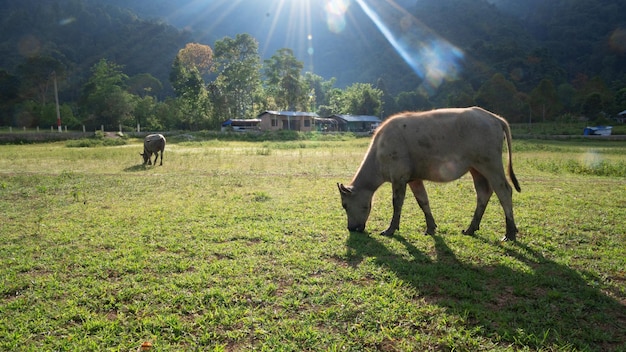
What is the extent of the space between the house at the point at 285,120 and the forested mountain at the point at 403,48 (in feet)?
49.6

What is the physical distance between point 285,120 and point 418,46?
79023 millimetres

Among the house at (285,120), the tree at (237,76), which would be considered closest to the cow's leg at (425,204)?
the house at (285,120)

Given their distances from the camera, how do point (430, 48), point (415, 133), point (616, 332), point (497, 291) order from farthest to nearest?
point (430, 48), point (415, 133), point (497, 291), point (616, 332)

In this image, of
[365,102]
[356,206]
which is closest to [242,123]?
[365,102]

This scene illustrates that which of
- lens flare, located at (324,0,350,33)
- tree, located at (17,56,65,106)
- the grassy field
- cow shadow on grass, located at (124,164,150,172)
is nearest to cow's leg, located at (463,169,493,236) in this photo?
the grassy field

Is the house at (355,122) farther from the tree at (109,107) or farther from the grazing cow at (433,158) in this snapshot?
the grazing cow at (433,158)

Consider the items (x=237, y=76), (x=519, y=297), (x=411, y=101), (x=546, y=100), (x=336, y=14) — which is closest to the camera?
(x=519, y=297)

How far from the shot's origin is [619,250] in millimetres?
6000

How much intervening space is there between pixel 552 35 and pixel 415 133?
12812cm

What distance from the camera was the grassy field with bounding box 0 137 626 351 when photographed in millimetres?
3689

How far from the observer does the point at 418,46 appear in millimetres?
120688

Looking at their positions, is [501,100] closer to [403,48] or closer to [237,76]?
[237,76]

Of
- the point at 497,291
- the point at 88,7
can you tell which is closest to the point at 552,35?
the point at 497,291

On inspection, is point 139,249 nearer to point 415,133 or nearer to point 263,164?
point 415,133
